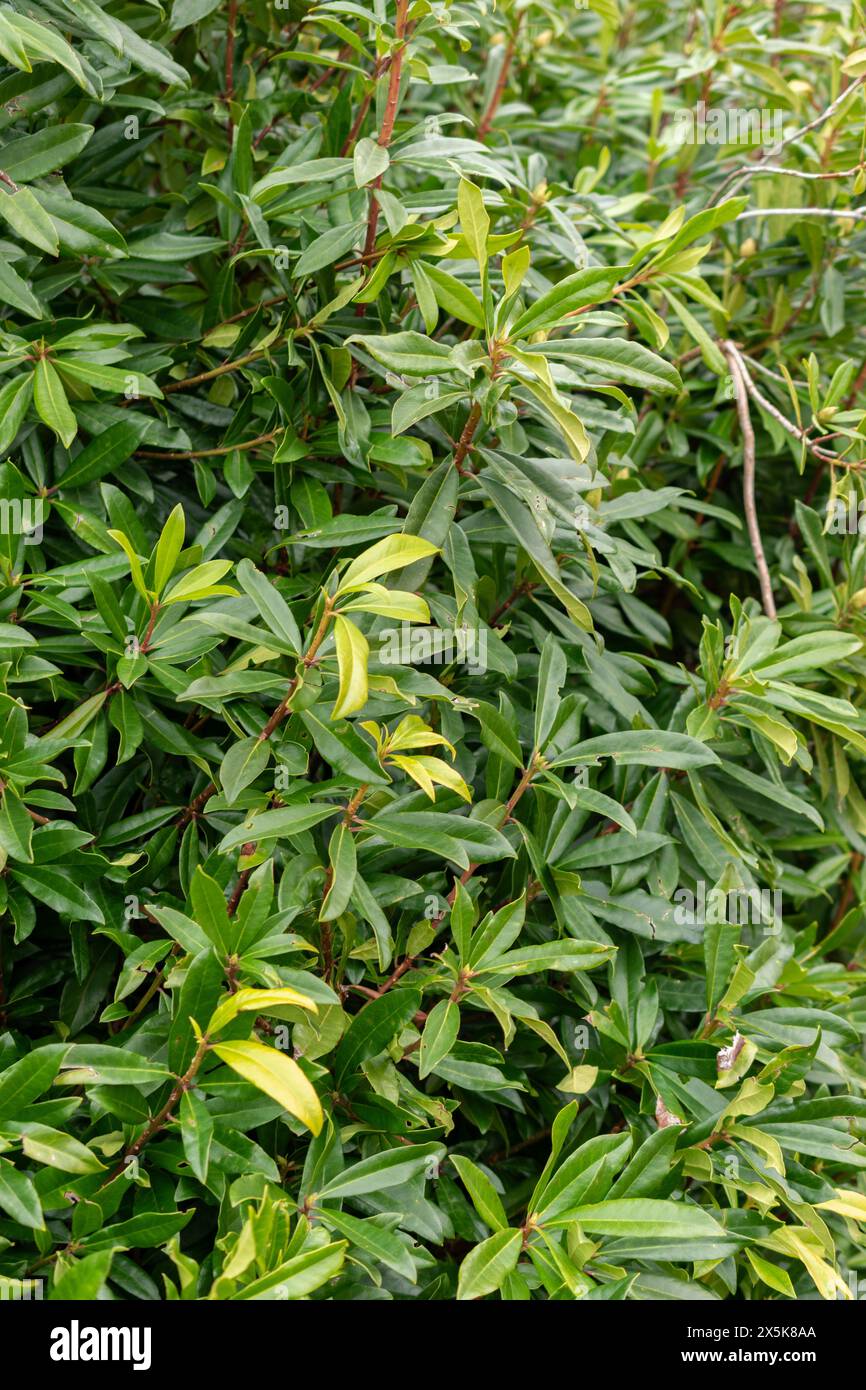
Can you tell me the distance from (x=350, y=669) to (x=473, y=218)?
1.83 ft

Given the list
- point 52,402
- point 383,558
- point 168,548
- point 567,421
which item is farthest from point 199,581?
point 567,421

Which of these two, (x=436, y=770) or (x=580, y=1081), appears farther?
(x=580, y=1081)

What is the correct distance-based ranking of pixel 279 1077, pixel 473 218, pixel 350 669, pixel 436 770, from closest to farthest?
pixel 279 1077 < pixel 350 669 < pixel 436 770 < pixel 473 218

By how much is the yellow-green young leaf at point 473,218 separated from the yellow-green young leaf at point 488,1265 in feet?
3.37

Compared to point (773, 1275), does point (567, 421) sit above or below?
above

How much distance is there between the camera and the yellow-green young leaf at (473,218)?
50.6 inches

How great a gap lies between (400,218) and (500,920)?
81cm

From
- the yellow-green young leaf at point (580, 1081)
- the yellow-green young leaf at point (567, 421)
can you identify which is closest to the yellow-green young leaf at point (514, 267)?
the yellow-green young leaf at point (567, 421)

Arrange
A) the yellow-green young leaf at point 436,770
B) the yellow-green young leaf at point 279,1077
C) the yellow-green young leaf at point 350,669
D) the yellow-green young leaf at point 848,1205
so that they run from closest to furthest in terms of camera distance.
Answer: the yellow-green young leaf at point 279,1077 → the yellow-green young leaf at point 350,669 → the yellow-green young leaf at point 436,770 → the yellow-green young leaf at point 848,1205

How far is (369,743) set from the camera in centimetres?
124

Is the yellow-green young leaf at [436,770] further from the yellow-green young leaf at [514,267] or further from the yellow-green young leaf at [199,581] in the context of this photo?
the yellow-green young leaf at [514,267]

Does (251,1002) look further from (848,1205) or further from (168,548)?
(848,1205)
